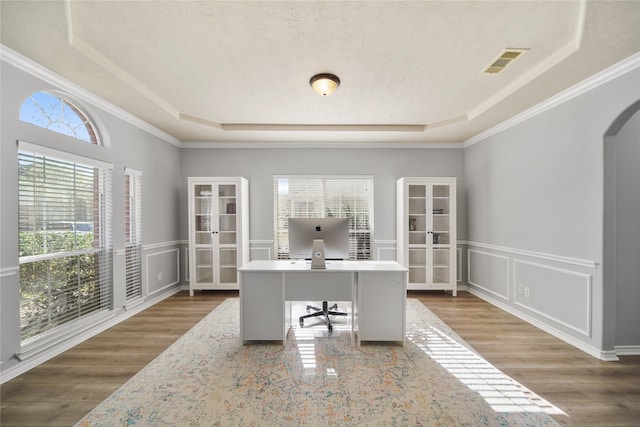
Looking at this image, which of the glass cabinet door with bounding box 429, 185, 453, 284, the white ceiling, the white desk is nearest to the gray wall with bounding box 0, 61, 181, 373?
the white ceiling

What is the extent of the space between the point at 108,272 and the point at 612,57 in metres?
5.26

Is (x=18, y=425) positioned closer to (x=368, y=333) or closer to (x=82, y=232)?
(x=82, y=232)

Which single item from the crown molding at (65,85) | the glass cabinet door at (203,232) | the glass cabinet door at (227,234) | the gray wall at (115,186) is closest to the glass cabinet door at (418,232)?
the glass cabinet door at (227,234)

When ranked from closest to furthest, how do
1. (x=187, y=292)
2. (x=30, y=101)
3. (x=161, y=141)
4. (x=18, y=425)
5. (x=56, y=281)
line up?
(x=18, y=425)
(x=30, y=101)
(x=56, y=281)
(x=161, y=141)
(x=187, y=292)

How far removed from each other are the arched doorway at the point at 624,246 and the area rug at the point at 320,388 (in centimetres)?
131

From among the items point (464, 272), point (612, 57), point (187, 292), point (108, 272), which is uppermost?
point (612, 57)

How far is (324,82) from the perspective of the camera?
268cm

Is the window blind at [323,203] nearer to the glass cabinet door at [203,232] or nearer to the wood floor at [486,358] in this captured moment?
the glass cabinet door at [203,232]

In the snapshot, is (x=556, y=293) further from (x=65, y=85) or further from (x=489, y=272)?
(x=65, y=85)

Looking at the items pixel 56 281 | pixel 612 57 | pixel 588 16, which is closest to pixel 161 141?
pixel 56 281

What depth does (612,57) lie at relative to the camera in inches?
90.2

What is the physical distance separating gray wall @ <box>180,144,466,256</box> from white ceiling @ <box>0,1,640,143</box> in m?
1.34

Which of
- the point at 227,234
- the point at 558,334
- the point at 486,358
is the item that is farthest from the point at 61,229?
the point at 558,334

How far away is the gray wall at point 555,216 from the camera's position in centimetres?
259
